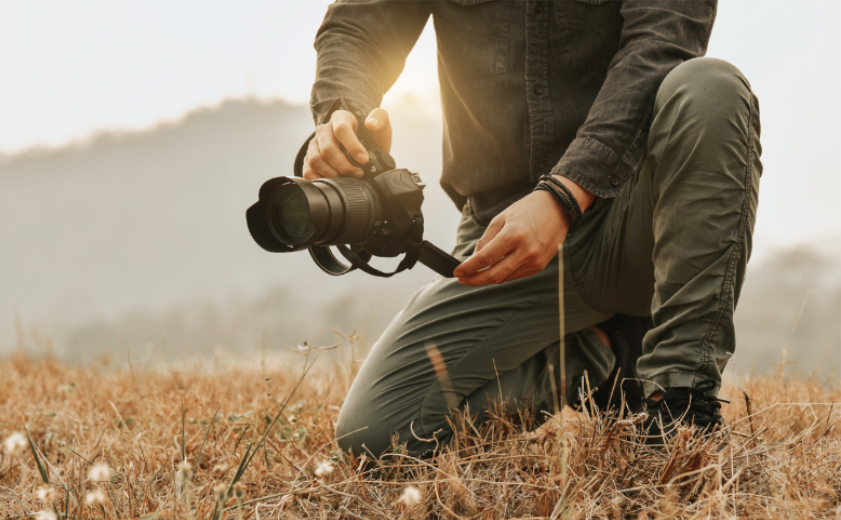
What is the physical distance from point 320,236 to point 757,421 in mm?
1234

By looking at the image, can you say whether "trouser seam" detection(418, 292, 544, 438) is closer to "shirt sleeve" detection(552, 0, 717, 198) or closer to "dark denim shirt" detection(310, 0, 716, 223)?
"dark denim shirt" detection(310, 0, 716, 223)

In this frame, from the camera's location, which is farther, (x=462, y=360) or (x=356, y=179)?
(x=462, y=360)

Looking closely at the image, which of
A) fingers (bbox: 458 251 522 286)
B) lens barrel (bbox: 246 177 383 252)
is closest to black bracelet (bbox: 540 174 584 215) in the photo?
fingers (bbox: 458 251 522 286)

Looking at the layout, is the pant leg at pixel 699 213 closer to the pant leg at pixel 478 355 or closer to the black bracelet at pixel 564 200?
the black bracelet at pixel 564 200

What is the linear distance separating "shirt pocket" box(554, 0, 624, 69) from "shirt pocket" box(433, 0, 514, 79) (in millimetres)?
168

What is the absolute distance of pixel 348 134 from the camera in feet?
4.51

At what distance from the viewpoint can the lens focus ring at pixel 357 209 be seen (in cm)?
125

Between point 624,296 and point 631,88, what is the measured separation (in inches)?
22.8

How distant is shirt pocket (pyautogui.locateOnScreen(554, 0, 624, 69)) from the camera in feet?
5.44

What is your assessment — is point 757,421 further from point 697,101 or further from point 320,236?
point 320,236

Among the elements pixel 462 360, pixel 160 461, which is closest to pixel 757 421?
pixel 462 360

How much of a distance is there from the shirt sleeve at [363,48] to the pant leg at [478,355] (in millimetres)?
681

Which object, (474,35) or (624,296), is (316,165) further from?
(624,296)

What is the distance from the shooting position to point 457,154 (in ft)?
6.19
